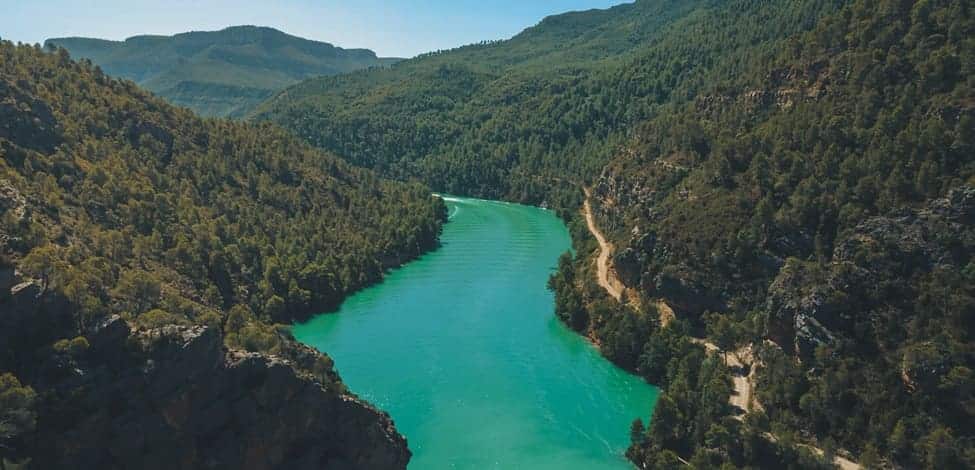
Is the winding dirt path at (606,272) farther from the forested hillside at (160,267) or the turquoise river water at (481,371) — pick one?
the forested hillside at (160,267)

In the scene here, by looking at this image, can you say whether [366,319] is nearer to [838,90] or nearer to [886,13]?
[838,90]

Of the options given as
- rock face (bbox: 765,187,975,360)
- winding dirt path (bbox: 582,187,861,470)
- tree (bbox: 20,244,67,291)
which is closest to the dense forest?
rock face (bbox: 765,187,975,360)

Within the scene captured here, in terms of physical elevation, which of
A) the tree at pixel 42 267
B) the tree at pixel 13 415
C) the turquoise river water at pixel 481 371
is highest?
the tree at pixel 42 267

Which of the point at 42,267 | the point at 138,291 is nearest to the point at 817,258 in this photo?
A: the point at 138,291

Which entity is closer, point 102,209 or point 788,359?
point 788,359

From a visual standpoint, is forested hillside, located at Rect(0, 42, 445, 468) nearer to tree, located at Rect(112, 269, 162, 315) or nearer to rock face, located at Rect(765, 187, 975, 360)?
tree, located at Rect(112, 269, 162, 315)

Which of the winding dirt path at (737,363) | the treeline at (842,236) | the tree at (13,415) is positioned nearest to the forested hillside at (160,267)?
the tree at (13,415)

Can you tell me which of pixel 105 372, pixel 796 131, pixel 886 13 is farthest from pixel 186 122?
pixel 886 13
